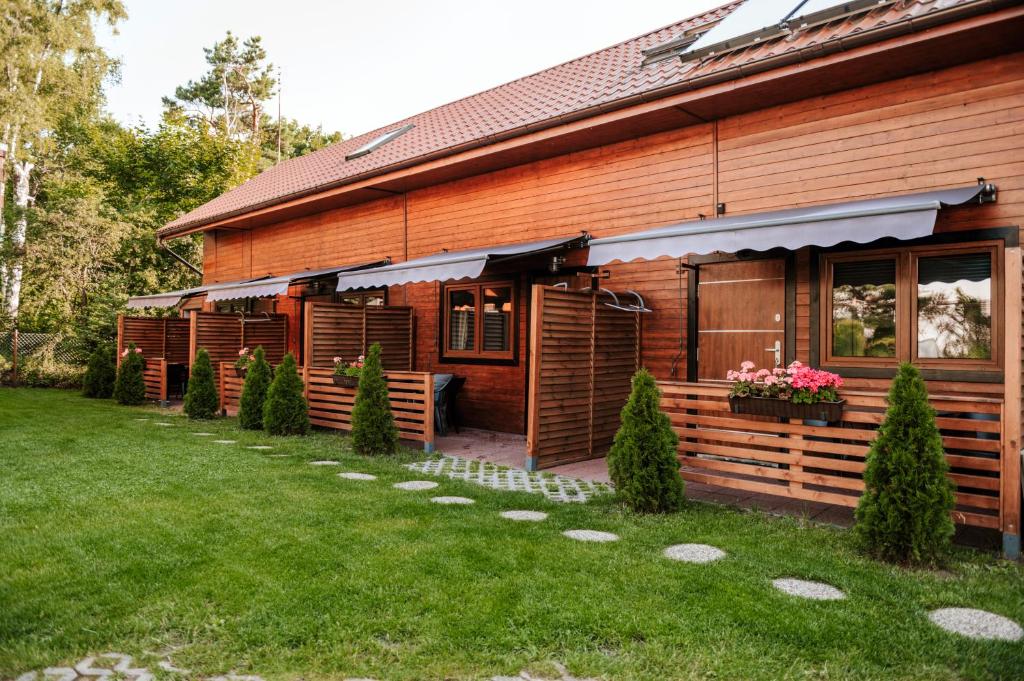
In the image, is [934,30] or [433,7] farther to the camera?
[433,7]

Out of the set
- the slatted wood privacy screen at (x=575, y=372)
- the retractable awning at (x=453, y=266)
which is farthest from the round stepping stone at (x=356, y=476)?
the retractable awning at (x=453, y=266)

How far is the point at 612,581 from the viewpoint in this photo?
157 inches

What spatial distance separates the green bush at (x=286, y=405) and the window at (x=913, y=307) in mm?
7118

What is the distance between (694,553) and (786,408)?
1.67m

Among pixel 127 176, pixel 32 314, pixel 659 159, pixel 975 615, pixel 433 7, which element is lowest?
pixel 975 615

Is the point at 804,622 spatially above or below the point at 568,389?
below

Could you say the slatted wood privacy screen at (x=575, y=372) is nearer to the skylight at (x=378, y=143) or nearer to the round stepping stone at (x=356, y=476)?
the round stepping stone at (x=356, y=476)

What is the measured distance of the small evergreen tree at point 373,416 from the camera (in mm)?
8320

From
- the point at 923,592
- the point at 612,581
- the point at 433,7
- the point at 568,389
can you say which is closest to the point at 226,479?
the point at 568,389

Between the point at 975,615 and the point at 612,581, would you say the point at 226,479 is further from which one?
the point at 975,615

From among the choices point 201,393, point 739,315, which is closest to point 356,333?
point 201,393

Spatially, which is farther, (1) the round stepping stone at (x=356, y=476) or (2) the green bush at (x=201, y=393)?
(2) the green bush at (x=201, y=393)

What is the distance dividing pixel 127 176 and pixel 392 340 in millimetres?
19339

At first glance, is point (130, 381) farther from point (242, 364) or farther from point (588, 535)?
point (588, 535)
